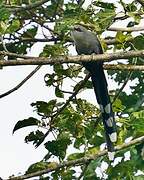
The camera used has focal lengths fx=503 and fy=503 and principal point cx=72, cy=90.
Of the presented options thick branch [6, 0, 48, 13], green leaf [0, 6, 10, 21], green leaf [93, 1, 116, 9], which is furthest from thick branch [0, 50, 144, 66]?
thick branch [6, 0, 48, 13]

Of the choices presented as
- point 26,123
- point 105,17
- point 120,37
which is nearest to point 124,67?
point 120,37

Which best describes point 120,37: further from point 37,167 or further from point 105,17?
point 37,167

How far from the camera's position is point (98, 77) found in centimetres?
289

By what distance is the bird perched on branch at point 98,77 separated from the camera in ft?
9.23

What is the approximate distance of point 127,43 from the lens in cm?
293

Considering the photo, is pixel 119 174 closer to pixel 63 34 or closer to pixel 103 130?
pixel 103 130

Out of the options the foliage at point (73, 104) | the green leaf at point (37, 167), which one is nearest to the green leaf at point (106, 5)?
the foliage at point (73, 104)

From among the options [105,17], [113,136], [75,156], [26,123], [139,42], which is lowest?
[75,156]

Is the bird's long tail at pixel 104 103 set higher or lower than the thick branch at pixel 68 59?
lower

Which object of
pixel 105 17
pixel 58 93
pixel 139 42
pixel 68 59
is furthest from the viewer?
pixel 58 93

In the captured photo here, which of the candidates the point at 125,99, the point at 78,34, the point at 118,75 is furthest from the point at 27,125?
the point at 118,75

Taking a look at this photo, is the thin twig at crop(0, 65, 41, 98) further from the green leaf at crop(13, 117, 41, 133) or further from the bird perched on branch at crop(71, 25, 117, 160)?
the bird perched on branch at crop(71, 25, 117, 160)

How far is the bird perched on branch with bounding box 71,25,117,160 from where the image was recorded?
2.81m

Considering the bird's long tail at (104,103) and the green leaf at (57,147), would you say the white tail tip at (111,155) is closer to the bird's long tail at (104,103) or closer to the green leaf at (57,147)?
the bird's long tail at (104,103)
